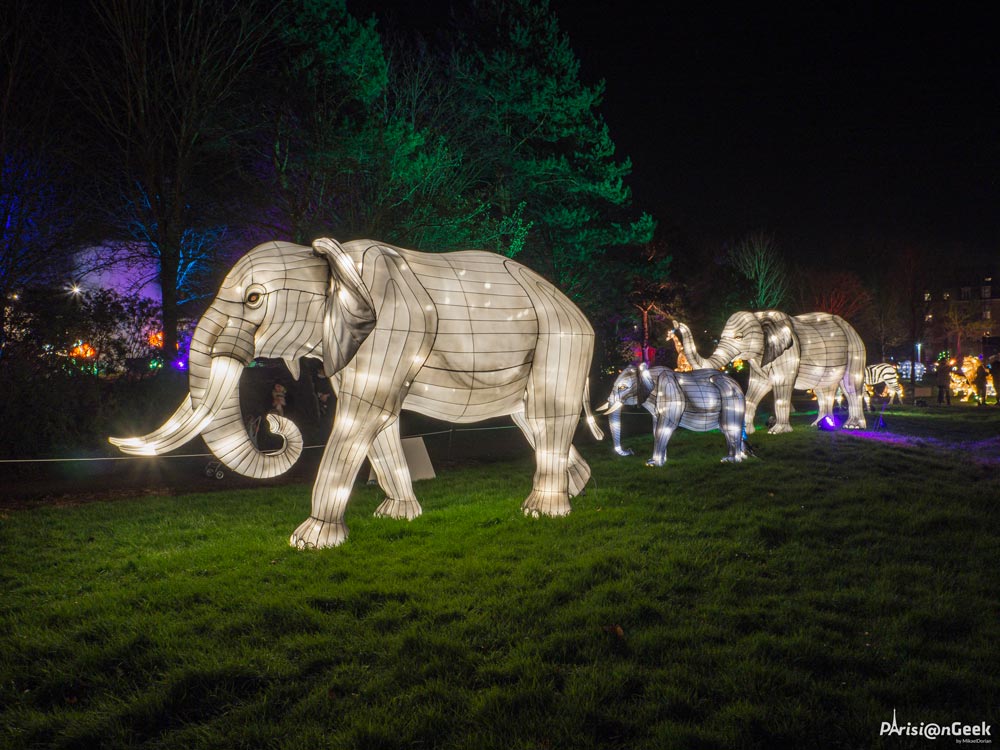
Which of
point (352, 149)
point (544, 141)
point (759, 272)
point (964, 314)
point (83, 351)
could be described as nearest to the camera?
point (83, 351)

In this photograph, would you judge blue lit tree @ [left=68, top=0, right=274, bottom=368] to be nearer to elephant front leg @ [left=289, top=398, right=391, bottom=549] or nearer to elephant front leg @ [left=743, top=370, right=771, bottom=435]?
elephant front leg @ [left=289, top=398, right=391, bottom=549]

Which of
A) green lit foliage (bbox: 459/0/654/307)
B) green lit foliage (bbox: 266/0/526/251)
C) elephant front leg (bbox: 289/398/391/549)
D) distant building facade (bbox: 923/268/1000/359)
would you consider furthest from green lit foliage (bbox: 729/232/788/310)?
elephant front leg (bbox: 289/398/391/549)

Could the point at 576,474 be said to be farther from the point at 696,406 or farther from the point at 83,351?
the point at 83,351

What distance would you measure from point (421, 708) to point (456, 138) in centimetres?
1407

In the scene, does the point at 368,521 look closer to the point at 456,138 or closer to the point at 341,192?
the point at 341,192

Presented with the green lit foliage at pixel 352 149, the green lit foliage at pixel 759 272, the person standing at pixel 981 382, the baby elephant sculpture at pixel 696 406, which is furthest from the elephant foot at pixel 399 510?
the green lit foliage at pixel 759 272

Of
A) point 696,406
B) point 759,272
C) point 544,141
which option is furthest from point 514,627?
point 759,272

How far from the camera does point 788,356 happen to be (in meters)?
13.1

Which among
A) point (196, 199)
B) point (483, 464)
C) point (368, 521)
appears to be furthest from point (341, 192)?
point (368, 521)

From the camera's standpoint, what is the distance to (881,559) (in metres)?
4.84

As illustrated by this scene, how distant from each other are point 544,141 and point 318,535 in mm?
15893

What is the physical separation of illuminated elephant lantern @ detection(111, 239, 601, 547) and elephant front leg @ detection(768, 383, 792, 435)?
28.3 ft

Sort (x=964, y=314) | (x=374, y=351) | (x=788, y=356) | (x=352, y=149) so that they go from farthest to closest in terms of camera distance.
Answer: (x=964, y=314), (x=788, y=356), (x=352, y=149), (x=374, y=351)

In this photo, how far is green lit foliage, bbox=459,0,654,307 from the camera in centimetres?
1772
